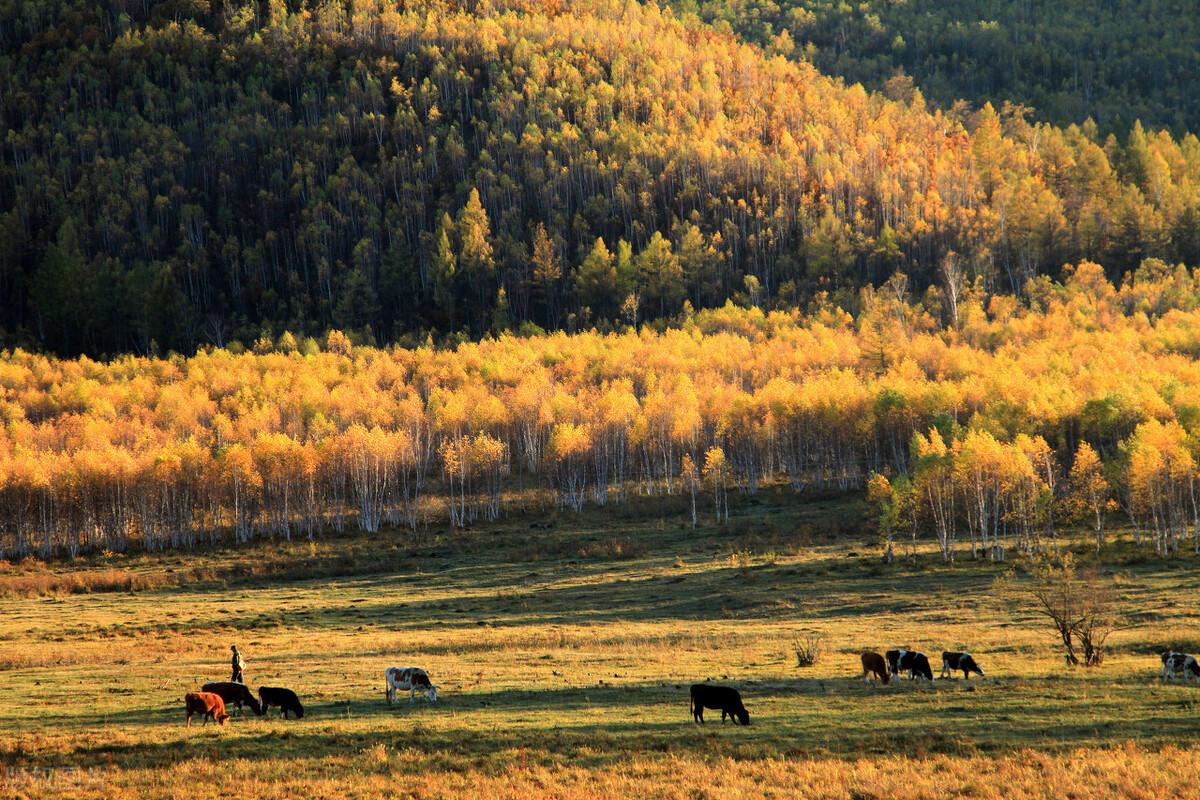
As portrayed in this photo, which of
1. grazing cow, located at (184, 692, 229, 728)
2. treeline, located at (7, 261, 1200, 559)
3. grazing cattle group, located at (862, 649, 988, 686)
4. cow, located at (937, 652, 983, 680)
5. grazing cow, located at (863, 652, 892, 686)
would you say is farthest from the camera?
treeline, located at (7, 261, 1200, 559)

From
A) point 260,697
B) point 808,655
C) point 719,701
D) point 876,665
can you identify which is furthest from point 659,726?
point 260,697

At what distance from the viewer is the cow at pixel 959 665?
29234 millimetres

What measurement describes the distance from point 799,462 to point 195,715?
90211 millimetres

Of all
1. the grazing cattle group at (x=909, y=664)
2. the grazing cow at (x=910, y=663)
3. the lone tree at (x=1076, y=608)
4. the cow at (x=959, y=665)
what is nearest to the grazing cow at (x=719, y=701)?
the grazing cattle group at (x=909, y=664)

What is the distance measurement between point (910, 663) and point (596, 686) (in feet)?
36.7

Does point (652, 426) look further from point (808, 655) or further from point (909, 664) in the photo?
point (909, 664)

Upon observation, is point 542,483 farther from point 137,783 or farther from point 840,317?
point 137,783

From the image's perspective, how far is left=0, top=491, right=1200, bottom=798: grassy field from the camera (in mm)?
18453

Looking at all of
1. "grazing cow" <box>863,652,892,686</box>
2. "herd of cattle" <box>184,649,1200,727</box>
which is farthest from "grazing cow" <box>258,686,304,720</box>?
"grazing cow" <box>863,652,892,686</box>

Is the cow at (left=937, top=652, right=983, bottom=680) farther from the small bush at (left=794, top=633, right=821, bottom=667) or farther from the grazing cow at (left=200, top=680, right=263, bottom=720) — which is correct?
the grazing cow at (left=200, top=680, right=263, bottom=720)

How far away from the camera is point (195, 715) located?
24.7 m

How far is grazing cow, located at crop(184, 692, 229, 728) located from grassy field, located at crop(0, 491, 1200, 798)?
627 mm

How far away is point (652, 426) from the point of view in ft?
351

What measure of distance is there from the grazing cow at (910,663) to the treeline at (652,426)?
123 ft
